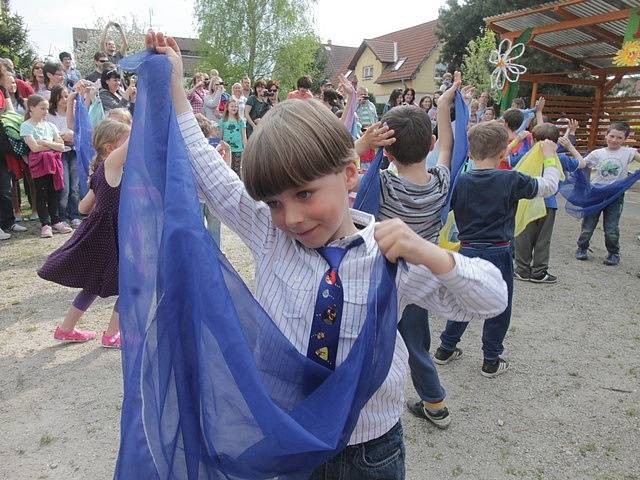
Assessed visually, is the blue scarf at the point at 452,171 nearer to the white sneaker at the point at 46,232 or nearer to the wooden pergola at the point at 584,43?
the white sneaker at the point at 46,232

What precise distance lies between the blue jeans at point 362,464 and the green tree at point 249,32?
3650cm

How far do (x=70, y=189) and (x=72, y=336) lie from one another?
401 cm

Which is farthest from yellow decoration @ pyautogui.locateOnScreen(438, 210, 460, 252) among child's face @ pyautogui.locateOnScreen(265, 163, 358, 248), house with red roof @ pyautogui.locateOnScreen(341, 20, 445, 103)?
house with red roof @ pyautogui.locateOnScreen(341, 20, 445, 103)

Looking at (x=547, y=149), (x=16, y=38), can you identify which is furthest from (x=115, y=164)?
(x=16, y=38)

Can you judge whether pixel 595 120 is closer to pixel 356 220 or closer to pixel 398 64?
pixel 356 220

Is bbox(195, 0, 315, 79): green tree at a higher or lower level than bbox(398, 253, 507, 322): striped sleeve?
higher

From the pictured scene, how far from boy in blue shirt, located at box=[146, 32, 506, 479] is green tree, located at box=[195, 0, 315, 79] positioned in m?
36.2

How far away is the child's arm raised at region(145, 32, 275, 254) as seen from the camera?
1.42 metres

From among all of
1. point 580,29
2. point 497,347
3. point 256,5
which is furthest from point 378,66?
point 497,347

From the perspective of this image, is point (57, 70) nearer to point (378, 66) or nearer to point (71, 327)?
point (71, 327)

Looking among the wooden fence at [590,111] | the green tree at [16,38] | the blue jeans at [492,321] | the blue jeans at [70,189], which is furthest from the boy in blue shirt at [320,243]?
the green tree at [16,38]

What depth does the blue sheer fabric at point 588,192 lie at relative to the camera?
6.25 metres

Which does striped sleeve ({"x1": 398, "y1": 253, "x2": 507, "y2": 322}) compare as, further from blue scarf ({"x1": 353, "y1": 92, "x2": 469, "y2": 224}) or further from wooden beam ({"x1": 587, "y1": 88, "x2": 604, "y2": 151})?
wooden beam ({"x1": 587, "y1": 88, "x2": 604, "y2": 151})

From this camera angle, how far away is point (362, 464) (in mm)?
1424
